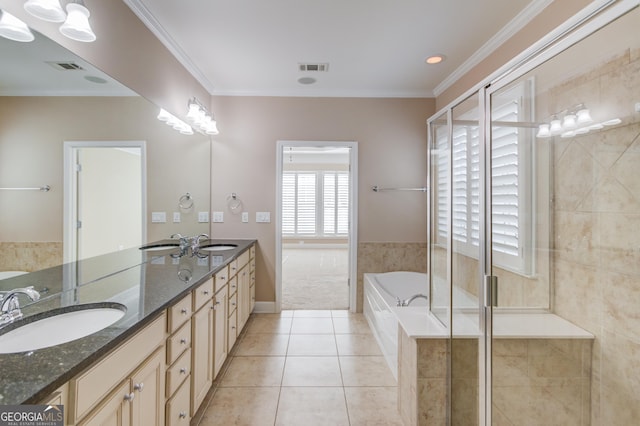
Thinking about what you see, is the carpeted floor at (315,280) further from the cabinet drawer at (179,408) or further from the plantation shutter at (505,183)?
the plantation shutter at (505,183)

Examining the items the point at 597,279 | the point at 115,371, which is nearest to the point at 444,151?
the point at 597,279

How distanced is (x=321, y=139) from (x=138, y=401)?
3091 mm

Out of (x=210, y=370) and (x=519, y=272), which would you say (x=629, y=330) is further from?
(x=210, y=370)

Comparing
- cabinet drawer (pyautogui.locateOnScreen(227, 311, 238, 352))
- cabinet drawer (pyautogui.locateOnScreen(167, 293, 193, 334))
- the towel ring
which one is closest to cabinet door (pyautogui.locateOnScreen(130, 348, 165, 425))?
cabinet drawer (pyautogui.locateOnScreen(167, 293, 193, 334))

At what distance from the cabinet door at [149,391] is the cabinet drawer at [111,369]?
0.17 ft

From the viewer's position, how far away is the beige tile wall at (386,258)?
12.1 feet

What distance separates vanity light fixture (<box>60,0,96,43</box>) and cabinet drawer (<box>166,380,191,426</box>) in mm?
1815

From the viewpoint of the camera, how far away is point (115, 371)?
982mm

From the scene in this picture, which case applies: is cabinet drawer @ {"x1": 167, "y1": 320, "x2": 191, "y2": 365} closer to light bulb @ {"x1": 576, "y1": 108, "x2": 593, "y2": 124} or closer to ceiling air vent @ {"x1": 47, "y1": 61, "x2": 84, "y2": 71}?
ceiling air vent @ {"x1": 47, "y1": 61, "x2": 84, "y2": 71}

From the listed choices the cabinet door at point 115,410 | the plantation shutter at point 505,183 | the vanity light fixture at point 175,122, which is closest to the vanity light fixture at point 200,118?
the vanity light fixture at point 175,122

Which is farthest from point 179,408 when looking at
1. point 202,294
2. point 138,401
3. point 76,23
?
point 76,23

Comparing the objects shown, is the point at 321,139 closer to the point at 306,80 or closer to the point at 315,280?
the point at 306,80

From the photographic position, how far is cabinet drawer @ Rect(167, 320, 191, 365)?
140 centimetres

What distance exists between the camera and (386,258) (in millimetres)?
3695
